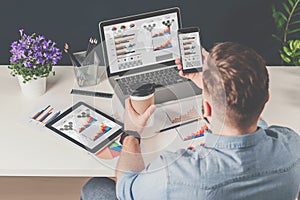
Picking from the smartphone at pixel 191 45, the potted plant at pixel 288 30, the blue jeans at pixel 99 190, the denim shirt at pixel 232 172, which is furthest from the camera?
the potted plant at pixel 288 30

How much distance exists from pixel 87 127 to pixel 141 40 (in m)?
0.38

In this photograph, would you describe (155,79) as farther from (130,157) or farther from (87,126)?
(130,157)

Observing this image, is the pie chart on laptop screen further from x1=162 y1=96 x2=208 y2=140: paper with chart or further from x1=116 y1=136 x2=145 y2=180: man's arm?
x1=162 y1=96 x2=208 y2=140: paper with chart

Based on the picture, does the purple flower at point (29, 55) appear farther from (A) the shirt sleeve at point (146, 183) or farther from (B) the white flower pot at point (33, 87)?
(A) the shirt sleeve at point (146, 183)

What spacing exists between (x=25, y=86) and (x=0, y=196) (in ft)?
1.99

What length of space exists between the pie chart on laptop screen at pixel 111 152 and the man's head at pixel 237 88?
0.44m

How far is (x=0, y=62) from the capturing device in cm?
218

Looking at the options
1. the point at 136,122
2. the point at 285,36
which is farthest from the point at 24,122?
the point at 285,36

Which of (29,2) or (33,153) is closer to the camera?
(33,153)

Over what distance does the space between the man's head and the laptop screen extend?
639 millimetres

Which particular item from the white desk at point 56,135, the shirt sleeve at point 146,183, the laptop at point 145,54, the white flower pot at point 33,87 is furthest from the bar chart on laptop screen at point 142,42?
the shirt sleeve at point 146,183

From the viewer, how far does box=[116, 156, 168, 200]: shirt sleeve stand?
125 cm

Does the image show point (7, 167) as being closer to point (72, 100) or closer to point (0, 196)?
point (72, 100)

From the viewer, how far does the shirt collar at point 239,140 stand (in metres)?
1.24
